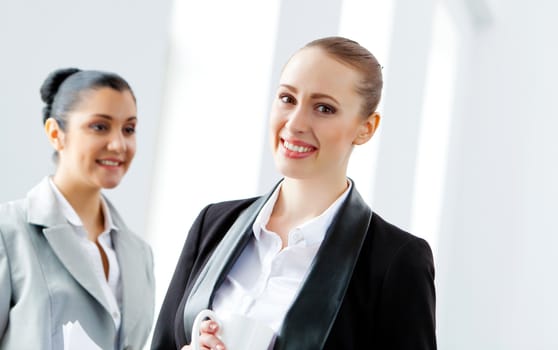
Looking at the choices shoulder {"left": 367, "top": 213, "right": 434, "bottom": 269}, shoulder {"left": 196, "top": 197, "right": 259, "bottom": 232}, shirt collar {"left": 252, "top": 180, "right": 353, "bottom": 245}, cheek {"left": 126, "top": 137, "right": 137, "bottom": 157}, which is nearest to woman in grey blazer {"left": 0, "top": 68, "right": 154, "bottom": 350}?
cheek {"left": 126, "top": 137, "right": 137, "bottom": 157}

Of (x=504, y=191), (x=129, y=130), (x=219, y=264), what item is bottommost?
(x=504, y=191)

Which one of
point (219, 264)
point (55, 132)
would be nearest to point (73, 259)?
point (55, 132)

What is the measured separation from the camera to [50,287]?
2.13 meters

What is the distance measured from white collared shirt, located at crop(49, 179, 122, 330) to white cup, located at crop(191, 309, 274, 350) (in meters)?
1.00

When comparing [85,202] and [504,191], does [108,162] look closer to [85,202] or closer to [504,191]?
[85,202]

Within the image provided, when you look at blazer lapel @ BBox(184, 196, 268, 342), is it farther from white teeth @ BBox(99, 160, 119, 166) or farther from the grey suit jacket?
white teeth @ BBox(99, 160, 119, 166)

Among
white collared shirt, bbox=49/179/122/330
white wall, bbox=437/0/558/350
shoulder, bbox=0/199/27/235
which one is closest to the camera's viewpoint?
shoulder, bbox=0/199/27/235

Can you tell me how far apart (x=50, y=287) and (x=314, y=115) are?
3.33ft

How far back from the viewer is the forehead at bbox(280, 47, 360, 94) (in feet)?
4.70

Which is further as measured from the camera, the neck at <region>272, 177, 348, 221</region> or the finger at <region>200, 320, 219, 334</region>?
the neck at <region>272, 177, 348, 221</region>

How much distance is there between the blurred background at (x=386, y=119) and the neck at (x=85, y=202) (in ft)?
1.39

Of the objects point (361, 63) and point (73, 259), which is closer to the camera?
point (361, 63)

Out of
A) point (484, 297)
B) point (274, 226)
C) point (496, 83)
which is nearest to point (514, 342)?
point (484, 297)

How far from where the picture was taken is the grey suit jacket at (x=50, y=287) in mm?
2059
